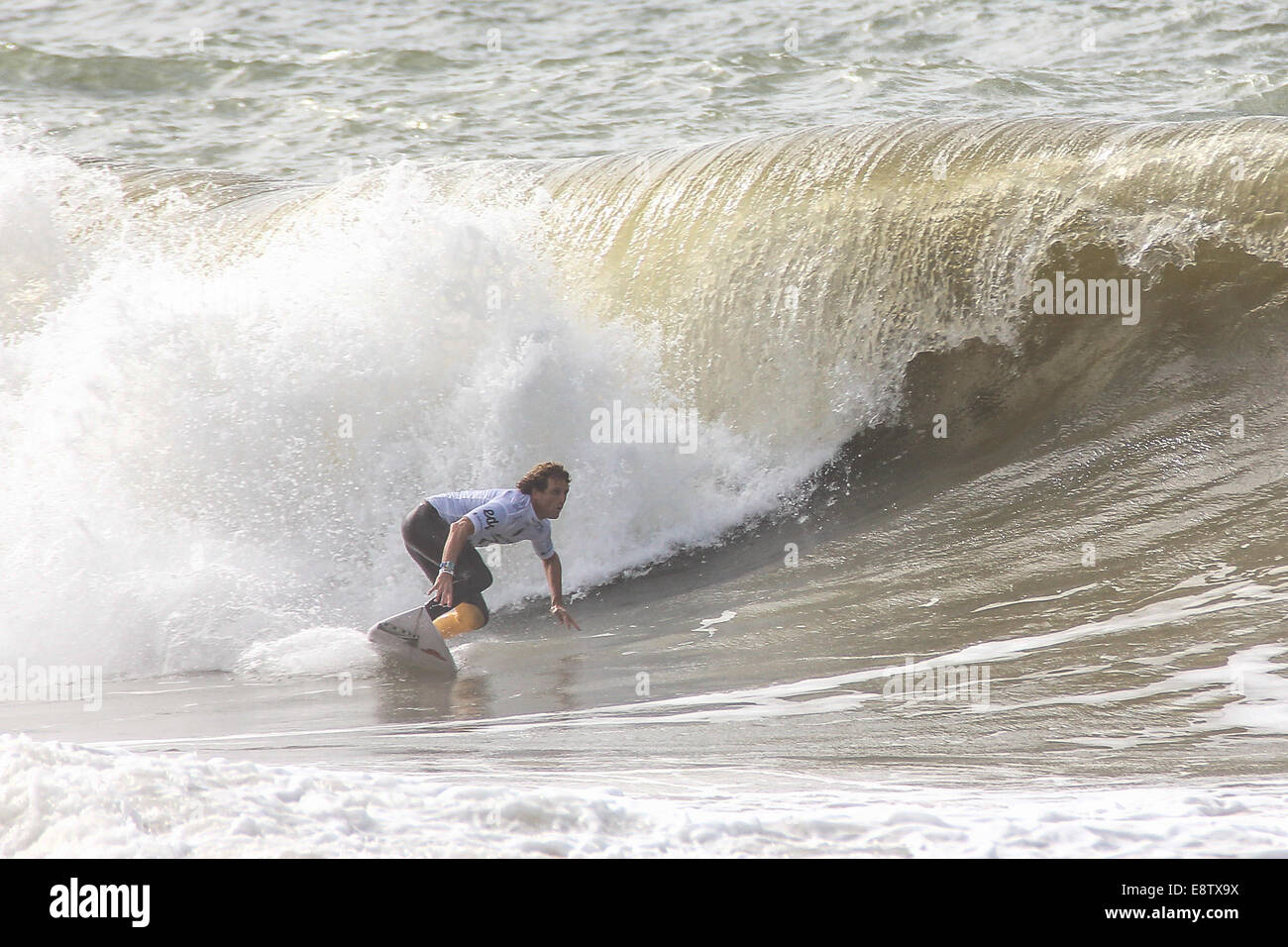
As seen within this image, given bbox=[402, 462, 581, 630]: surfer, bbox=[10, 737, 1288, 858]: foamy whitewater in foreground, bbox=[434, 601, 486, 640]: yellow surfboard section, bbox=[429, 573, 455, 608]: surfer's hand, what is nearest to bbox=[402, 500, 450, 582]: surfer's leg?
bbox=[402, 462, 581, 630]: surfer

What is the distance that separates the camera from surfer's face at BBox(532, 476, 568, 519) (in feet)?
17.7

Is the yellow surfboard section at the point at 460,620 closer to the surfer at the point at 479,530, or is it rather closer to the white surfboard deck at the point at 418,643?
the surfer at the point at 479,530

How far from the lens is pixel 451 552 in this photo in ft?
17.1

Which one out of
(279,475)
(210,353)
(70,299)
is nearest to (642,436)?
(279,475)

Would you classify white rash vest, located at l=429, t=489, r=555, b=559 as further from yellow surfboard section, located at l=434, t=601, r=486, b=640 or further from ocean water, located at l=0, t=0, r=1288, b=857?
ocean water, located at l=0, t=0, r=1288, b=857

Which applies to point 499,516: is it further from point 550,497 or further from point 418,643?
point 418,643

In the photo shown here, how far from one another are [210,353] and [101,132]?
5898mm

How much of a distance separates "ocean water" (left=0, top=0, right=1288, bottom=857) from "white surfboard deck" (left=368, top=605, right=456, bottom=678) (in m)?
0.11

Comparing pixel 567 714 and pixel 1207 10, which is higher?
pixel 1207 10

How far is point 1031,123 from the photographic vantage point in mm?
7613

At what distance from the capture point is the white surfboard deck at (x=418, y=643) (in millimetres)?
5047

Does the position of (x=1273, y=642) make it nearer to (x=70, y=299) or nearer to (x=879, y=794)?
(x=879, y=794)

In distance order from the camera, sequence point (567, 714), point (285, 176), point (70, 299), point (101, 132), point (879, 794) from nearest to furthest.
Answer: point (879, 794) < point (567, 714) < point (70, 299) < point (285, 176) < point (101, 132)

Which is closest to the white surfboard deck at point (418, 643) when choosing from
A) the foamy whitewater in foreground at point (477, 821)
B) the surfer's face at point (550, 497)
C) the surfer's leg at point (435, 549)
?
the surfer's leg at point (435, 549)
